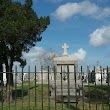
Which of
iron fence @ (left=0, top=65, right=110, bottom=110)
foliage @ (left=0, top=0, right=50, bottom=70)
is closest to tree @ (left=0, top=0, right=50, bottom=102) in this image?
foliage @ (left=0, top=0, right=50, bottom=70)

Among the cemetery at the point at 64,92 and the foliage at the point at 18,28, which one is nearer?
the cemetery at the point at 64,92

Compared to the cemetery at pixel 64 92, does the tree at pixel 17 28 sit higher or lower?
higher

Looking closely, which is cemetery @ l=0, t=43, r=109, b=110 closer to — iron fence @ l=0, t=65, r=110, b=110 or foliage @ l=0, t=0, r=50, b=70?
iron fence @ l=0, t=65, r=110, b=110

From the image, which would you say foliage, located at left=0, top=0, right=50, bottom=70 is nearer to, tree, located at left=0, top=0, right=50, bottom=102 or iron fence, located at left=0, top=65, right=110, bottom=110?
tree, located at left=0, top=0, right=50, bottom=102

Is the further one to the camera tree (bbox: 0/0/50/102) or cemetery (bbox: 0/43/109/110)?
tree (bbox: 0/0/50/102)

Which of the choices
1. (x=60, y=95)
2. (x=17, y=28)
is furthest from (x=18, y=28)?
(x=60, y=95)

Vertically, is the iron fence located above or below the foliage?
below

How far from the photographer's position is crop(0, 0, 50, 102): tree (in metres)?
17.7

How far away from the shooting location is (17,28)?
704 inches

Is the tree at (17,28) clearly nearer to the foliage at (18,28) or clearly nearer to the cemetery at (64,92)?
the foliage at (18,28)

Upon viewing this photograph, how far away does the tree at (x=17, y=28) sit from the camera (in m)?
17.7

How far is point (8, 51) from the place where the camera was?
19234 millimetres

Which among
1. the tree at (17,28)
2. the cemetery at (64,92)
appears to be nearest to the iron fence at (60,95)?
the cemetery at (64,92)

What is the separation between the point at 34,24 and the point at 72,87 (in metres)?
4.82
